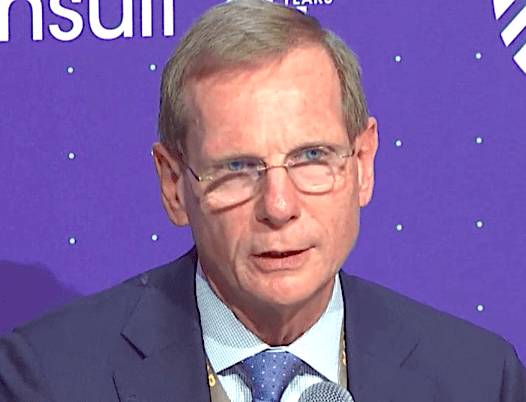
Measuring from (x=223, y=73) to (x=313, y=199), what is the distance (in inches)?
6.9

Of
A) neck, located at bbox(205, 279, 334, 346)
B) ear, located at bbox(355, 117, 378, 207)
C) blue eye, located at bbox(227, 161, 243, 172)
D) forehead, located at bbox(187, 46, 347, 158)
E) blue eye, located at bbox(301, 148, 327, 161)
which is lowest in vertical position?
neck, located at bbox(205, 279, 334, 346)

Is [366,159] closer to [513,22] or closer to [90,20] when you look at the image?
[513,22]

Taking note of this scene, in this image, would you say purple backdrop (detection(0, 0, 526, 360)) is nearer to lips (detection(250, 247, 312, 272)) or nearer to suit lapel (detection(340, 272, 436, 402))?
suit lapel (detection(340, 272, 436, 402))

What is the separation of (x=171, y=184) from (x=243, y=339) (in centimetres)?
20

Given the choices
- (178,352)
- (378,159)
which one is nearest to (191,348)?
(178,352)

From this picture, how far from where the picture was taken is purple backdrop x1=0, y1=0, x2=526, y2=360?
6.32 feet

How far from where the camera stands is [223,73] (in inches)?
57.8

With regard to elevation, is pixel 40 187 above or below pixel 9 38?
below

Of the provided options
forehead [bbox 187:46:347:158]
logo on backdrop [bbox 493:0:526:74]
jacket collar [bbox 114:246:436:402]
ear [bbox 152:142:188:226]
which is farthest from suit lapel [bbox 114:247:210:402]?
logo on backdrop [bbox 493:0:526:74]

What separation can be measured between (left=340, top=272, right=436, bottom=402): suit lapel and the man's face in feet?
0.54

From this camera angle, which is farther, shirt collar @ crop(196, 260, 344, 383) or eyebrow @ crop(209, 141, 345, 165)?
shirt collar @ crop(196, 260, 344, 383)

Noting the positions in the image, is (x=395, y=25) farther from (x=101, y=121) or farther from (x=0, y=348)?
(x=0, y=348)

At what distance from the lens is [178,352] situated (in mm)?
1592

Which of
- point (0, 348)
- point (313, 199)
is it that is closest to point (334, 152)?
point (313, 199)
